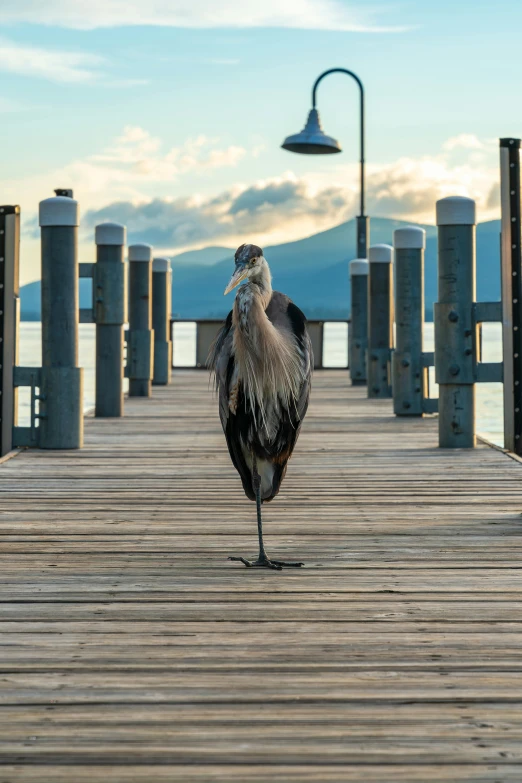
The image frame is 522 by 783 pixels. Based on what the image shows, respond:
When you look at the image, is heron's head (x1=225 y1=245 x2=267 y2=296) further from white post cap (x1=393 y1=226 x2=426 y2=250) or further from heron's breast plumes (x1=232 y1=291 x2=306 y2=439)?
white post cap (x1=393 y1=226 x2=426 y2=250)

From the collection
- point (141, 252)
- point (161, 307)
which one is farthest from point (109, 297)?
point (161, 307)

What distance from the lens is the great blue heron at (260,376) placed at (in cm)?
558

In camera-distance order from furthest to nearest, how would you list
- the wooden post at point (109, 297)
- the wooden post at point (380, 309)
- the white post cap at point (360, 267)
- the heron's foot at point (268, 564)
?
the white post cap at point (360, 267)
the wooden post at point (380, 309)
the wooden post at point (109, 297)
the heron's foot at point (268, 564)

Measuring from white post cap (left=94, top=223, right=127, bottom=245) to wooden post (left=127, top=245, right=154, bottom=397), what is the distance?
139 inches

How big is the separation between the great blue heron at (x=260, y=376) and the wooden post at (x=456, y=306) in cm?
431

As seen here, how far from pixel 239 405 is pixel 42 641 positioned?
2085 millimetres

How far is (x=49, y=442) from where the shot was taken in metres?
10.3

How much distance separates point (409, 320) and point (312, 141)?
654 cm

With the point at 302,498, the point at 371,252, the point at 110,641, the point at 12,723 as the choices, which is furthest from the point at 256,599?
the point at 371,252

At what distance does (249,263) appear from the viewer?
5.62 meters

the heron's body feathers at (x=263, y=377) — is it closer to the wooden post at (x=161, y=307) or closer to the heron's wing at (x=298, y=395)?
the heron's wing at (x=298, y=395)

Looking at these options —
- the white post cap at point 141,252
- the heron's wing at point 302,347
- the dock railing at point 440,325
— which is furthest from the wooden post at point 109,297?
the heron's wing at point 302,347

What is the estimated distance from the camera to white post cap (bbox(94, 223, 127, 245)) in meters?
12.8

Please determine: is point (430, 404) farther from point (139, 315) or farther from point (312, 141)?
point (312, 141)
